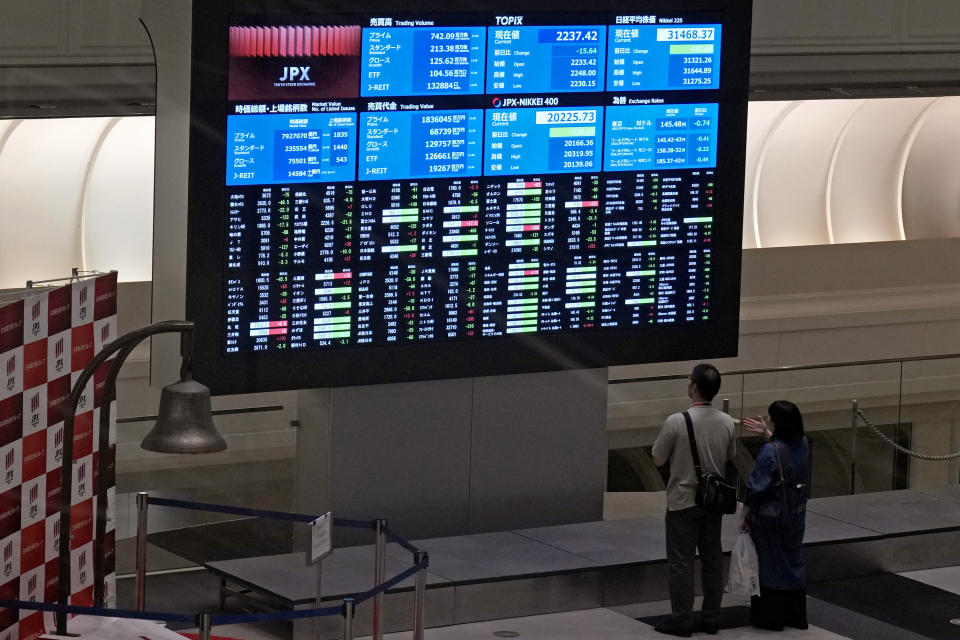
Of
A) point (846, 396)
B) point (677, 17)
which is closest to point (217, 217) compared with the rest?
point (677, 17)

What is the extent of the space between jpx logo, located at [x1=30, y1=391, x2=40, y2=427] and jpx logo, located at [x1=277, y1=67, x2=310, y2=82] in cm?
249

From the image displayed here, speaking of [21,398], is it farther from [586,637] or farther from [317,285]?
[586,637]

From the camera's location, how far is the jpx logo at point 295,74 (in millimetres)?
9602

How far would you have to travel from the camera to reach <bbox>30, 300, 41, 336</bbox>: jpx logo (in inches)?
314

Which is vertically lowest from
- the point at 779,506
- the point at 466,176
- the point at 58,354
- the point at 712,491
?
the point at 779,506

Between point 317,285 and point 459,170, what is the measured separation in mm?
1129

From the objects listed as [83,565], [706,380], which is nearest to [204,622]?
[83,565]

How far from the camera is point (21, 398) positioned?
7965 millimetres

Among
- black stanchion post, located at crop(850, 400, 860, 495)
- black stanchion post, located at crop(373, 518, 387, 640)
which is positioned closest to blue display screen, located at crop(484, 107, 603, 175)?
black stanchion post, located at crop(373, 518, 387, 640)

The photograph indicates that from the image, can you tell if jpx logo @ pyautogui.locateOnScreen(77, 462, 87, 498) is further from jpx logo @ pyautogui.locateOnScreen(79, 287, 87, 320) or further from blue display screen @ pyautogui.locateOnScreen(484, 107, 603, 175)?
blue display screen @ pyautogui.locateOnScreen(484, 107, 603, 175)

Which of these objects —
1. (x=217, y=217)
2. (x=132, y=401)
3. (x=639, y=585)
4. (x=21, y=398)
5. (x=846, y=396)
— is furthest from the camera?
(x=132, y=401)

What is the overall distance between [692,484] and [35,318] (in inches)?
154

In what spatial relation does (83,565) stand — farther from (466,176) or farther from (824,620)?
(824,620)

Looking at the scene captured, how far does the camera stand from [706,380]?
977 cm
